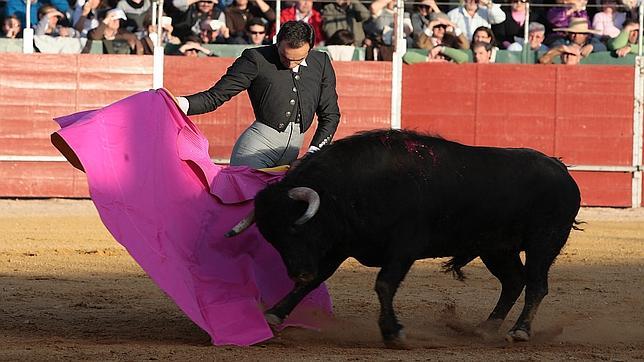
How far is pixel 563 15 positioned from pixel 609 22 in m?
0.49

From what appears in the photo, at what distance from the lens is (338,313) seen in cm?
532

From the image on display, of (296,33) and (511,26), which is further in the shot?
(511,26)

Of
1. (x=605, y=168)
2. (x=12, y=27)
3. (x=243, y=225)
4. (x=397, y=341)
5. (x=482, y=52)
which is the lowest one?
(x=397, y=341)

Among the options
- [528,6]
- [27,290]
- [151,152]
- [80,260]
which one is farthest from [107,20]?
[151,152]

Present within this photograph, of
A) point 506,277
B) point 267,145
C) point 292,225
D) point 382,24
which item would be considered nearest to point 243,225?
point 292,225

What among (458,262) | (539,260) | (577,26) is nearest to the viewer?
(539,260)

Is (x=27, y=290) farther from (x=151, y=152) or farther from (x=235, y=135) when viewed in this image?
(x=235, y=135)

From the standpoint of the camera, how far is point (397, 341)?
427 centimetres

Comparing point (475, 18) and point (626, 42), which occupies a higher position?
point (475, 18)

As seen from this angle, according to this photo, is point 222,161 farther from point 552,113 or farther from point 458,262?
point 458,262

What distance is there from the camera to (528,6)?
37.5 feet

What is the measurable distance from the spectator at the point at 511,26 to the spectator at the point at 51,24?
13.5ft

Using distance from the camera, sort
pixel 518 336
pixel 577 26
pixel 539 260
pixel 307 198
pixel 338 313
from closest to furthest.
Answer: pixel 307 198
pixel 518 336
pixel 539 260
pixel 338 313
pixel 577 26

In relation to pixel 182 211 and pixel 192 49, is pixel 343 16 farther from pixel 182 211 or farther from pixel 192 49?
pixel 182 211
